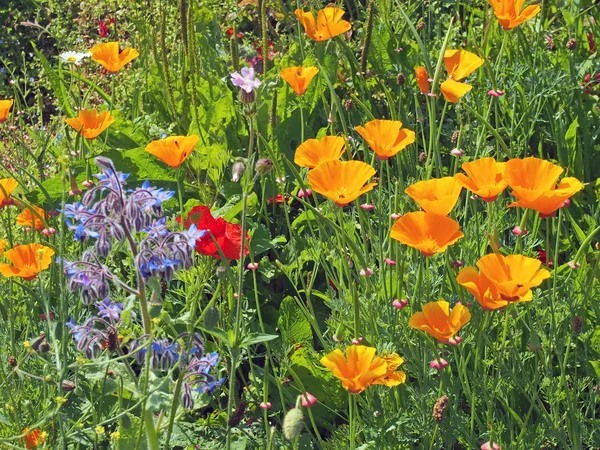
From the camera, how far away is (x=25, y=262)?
6.60 feet

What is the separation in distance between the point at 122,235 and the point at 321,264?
3.55ft

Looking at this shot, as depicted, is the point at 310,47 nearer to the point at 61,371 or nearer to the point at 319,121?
the point at 319,121

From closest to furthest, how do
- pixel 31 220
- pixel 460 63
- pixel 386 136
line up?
pixel 386 136, pixel 460 63, pixel 31 220

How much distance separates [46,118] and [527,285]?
3568 mm

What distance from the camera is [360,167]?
5.89 feet

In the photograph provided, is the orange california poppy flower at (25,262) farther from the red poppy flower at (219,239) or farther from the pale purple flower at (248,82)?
the pale purple flower at (248,82)

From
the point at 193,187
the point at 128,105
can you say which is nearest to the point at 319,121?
the point at 193,187

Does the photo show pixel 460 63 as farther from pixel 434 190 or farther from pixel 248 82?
pixel 248 82

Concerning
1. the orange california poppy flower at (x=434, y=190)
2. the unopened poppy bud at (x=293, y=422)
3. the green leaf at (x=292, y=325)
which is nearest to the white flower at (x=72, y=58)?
the green leaf at (x=292, y=325)

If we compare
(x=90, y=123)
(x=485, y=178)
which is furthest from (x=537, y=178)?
(x=90, y=123)

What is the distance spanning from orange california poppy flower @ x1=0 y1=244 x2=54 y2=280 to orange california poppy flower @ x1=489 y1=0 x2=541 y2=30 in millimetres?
1273

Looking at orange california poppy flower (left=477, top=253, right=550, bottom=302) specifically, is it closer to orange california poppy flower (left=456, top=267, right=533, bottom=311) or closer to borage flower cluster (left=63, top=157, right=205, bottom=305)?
orange california poppy flower (left=456, top=267, right=533, bottom=311)

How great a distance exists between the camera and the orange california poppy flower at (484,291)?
1.52 m

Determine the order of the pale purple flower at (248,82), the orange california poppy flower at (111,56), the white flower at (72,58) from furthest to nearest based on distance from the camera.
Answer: the white flower at (72,58) < the orange california poppy flower at (111,56) < the pale purple flower at (248,82)
